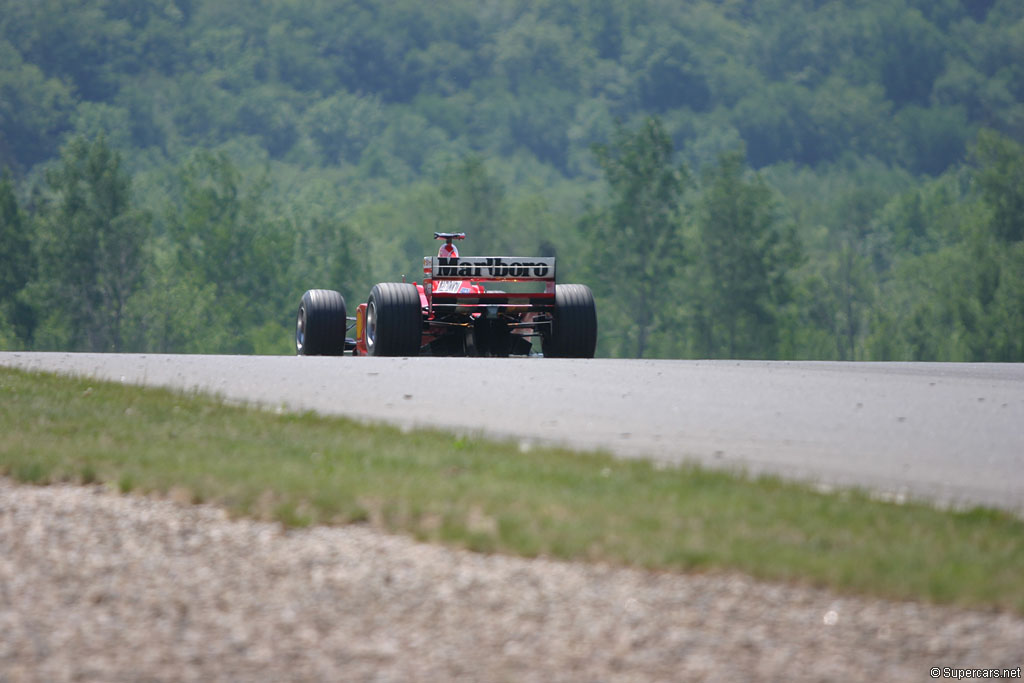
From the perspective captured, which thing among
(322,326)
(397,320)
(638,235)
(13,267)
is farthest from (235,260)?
(397,320)

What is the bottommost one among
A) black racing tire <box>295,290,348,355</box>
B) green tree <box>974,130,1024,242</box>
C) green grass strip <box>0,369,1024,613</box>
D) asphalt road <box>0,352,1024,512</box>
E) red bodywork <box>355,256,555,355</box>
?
green grass strip <box>0,369,1024,613</box>

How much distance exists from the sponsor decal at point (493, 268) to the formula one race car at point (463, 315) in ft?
0.04

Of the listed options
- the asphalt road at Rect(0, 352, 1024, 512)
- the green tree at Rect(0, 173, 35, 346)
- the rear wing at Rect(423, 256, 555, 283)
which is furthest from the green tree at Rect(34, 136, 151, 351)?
the asphalt road at Rect(0, 352, 1024, 512)

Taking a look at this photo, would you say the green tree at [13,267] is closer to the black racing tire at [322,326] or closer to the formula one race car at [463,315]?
the black racing tire at [322,326]

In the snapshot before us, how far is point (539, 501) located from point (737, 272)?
74.7 metres

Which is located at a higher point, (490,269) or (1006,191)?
(1006,191)

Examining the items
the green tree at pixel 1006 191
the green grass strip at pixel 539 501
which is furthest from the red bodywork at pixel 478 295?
the green tree at pixel 1006 191

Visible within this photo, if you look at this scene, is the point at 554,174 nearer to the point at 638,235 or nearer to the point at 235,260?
the point at 235,260

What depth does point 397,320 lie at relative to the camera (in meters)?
19.2

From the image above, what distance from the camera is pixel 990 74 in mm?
167750

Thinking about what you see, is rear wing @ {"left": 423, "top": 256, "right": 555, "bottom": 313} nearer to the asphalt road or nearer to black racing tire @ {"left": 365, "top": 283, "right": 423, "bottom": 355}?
black racing tire @ {"left": 365, "top": 283, "right": 423, "bottom": 355}

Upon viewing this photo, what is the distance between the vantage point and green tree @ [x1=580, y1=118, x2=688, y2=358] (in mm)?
86375

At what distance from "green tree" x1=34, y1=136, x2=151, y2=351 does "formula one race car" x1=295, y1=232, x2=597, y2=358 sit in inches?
2390

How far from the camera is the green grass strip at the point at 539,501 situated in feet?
22.2
